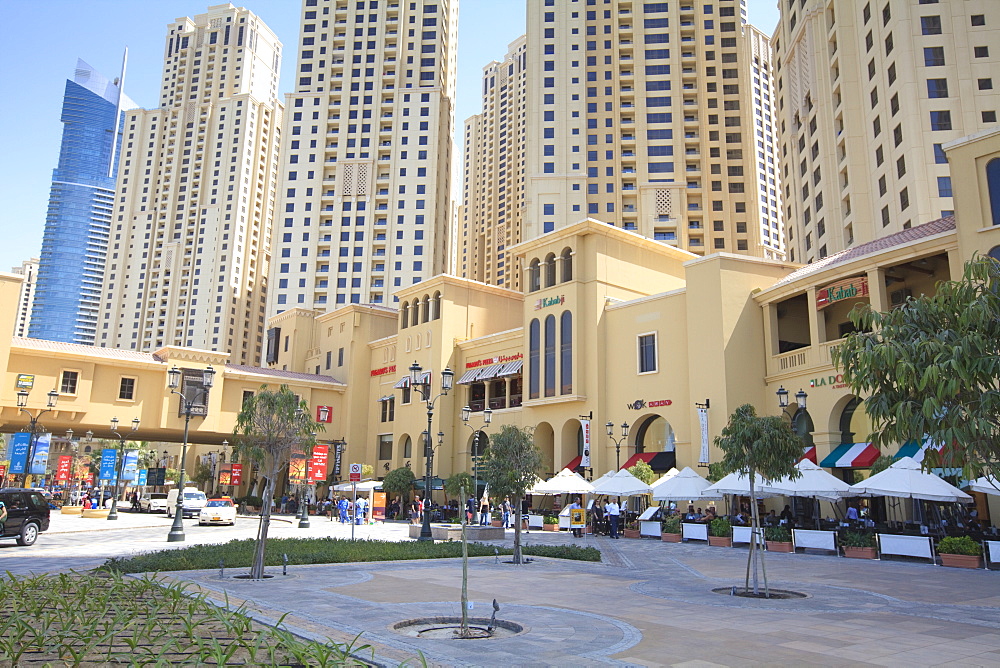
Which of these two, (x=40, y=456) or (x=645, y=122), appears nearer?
(x=40, y=456)

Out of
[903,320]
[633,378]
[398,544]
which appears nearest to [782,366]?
[633,378]

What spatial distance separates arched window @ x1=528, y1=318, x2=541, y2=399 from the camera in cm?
4225

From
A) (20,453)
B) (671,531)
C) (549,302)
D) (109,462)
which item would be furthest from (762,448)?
(109,462)

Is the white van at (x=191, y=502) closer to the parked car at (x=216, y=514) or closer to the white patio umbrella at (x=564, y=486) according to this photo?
the parked car at (x=216, y=514)

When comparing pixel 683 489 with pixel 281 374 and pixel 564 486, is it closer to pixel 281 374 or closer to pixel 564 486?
pixel 564 486

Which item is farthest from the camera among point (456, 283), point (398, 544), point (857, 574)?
point (456, 283)

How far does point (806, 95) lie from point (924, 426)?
5418 cm

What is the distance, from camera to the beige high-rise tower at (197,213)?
116812 millimetres

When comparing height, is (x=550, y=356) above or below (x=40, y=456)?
above

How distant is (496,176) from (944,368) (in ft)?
412

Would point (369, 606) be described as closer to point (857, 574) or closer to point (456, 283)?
point (857, 574)

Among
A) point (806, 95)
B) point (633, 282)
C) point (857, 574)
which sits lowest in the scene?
point (857, 574)

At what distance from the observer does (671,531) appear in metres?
27.7

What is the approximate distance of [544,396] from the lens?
136 feet
